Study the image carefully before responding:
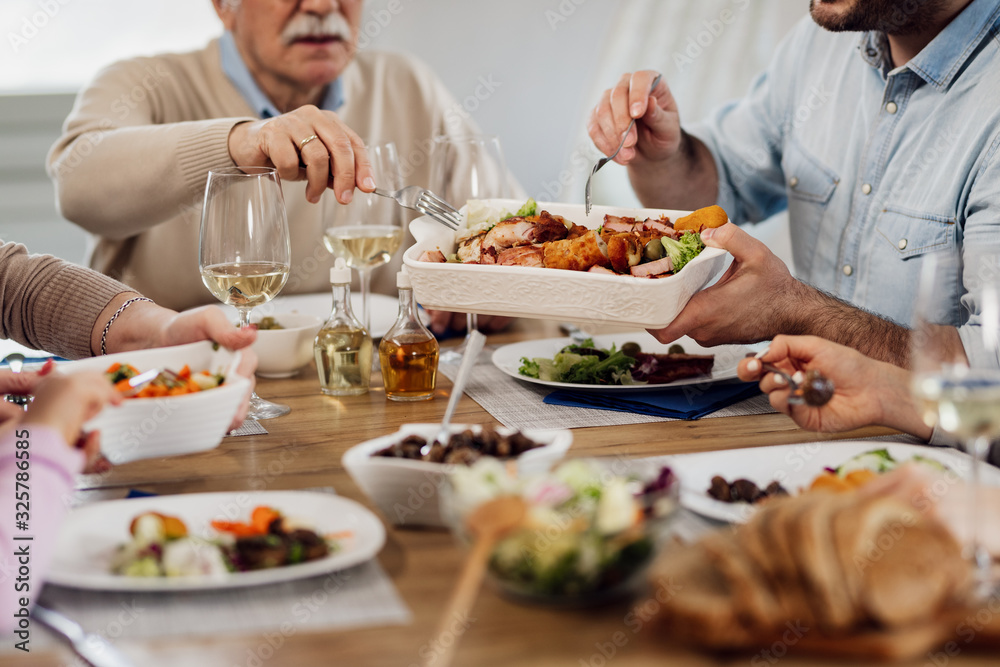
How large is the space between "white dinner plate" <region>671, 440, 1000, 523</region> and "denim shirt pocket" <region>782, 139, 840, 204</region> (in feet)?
4.05

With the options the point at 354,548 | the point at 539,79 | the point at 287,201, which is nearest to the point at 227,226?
the point at 354,548

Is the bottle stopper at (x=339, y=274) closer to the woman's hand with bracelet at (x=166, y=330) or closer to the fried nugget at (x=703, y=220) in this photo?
the woman's hand with bracelet at (x=166, y=330)

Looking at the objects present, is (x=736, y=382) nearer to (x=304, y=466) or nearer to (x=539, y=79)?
(x=304, y=466)

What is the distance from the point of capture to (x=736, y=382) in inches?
68.0

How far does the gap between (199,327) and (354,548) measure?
61cm

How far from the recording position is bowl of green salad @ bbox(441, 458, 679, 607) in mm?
824

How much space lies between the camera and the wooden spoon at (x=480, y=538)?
31.7 inches

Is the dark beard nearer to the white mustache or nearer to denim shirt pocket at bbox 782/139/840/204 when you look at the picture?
denim shirt pocket at bbox 782/139/840/204

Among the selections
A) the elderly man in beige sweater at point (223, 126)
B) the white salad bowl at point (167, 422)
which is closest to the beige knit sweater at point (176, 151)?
the elderly man in beige sweater at point (223, 126)

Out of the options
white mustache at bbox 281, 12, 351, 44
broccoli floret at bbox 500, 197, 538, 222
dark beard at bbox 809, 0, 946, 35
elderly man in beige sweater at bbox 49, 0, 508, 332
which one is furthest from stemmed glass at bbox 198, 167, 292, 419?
dark beard at bbox 809, 0, 946, 35

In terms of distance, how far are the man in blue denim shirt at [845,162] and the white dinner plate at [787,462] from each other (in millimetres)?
363

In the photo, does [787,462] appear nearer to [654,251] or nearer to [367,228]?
[654,251]

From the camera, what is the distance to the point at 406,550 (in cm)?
103

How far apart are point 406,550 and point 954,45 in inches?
68.4
